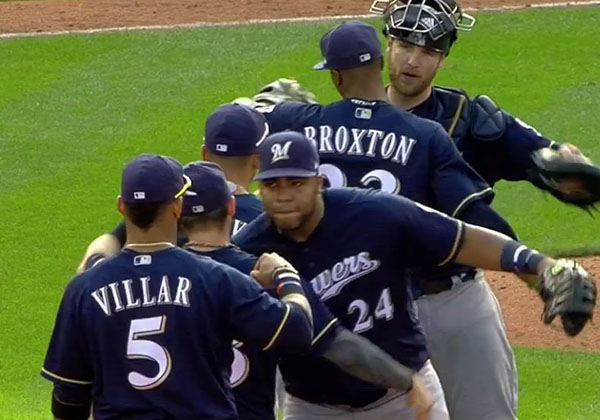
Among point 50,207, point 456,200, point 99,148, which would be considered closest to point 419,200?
point 456,200

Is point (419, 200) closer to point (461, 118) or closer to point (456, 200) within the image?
point (456, 200)

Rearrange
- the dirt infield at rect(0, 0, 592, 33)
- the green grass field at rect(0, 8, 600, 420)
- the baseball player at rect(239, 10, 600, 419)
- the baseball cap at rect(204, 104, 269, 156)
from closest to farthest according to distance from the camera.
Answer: the baseball cap at rect(204, 104, 269, 156) < the baseball player at rect(239, 10, 600, 419) < the green grass field at rect(0, 8, 600, 420) < the dirt infield at rect(0, 0, 592, 33)

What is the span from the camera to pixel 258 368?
14.4 feet

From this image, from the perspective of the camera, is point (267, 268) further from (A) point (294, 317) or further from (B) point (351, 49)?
(B) point (351, 49)

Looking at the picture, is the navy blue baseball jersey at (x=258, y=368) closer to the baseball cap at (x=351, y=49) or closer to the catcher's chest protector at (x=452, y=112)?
the baseball cap at (x=351, y=49)

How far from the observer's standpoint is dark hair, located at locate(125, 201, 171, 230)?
13.1ft

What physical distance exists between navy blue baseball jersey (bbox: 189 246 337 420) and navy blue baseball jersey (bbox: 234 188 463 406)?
5.1 inches

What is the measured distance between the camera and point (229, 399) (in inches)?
157

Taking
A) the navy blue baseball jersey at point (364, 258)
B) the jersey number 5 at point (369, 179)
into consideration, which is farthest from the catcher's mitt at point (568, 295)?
the jersey number 5 at point (369, 179)

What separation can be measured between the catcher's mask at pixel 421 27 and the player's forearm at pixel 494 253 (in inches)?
43.0

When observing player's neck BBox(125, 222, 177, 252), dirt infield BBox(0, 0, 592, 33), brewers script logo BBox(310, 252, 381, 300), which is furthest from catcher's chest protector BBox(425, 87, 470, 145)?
dirt infield BBox(0, 0, 592, 33)

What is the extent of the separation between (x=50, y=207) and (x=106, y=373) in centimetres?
694

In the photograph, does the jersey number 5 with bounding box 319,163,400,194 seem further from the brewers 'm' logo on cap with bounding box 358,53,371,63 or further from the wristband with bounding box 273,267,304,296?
the wristband with bounding box 273,267,304,296

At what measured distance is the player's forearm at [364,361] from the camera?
4.18 m
